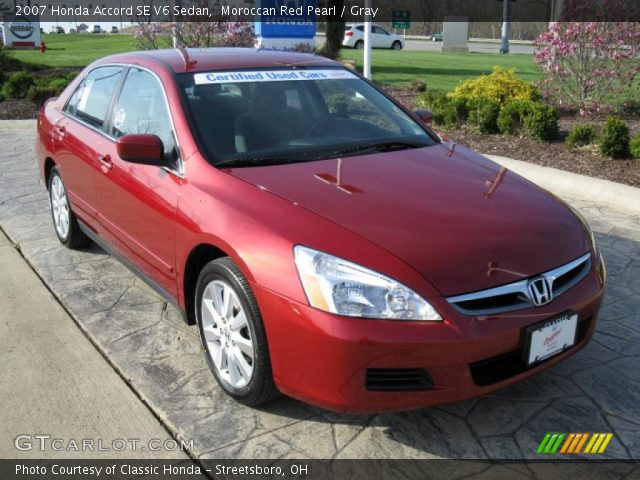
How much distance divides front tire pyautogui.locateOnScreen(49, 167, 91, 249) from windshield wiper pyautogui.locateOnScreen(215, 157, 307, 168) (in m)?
2.24

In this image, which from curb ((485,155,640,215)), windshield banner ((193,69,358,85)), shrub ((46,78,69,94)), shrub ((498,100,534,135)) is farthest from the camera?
shrub ((46,78,69,94))

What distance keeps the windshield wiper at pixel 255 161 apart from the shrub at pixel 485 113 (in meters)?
6.20

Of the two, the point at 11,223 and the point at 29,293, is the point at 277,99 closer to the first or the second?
the point at 29,293

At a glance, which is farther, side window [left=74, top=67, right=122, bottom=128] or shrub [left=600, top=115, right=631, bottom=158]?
shrub [left=600, top=115, right=631, bottom=158]

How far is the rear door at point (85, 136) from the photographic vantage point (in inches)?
177

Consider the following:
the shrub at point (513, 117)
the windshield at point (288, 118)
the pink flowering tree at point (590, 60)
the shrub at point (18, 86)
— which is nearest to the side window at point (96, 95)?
the windshield at point (288, 118)

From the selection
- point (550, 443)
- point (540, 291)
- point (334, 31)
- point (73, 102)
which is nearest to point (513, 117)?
point (73, 102)

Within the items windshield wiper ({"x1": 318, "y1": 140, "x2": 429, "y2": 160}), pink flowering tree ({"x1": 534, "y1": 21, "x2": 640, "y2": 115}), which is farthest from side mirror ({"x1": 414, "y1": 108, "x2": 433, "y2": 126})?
pink flowering tree ({"x1": 534, "y1": 21, "x2": 640, "y2": 115})

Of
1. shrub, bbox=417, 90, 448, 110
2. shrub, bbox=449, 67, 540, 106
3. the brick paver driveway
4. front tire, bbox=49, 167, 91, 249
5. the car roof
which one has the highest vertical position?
the car roof

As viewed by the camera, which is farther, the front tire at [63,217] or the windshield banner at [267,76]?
the front tire at [63,217]

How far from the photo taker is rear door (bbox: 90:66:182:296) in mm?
3547

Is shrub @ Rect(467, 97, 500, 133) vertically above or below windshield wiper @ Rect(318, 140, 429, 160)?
below

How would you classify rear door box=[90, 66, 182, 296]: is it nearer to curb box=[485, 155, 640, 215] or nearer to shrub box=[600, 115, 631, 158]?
curb box=[485, 155, 640, 215]

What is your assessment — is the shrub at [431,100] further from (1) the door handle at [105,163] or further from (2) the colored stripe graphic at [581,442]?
(2) the colored stripe graphic at [581,442]
